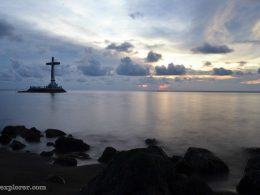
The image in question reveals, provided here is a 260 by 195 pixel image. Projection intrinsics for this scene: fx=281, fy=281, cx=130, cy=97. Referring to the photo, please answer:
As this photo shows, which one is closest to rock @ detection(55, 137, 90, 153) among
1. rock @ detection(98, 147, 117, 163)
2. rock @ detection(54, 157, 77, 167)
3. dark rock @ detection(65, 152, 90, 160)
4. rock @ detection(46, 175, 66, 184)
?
dark rock @ detection(65, 152, 90, 160)

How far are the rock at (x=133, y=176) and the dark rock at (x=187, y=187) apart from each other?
24.8 inches

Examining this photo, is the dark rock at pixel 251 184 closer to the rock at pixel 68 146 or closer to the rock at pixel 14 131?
the rock at pixel 68 146

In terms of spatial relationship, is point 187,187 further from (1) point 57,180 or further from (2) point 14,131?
(2) point 14,131

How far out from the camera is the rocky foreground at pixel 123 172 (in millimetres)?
9117

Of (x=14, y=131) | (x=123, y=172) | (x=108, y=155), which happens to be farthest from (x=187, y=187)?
(x=14, y=131)

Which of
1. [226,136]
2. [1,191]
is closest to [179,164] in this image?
[1,191]

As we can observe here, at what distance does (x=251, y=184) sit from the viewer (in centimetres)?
1433

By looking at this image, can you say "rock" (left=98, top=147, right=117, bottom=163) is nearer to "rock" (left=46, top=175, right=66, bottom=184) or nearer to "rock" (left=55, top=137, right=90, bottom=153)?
"rock" (left=55, top=137, right=90, bottom=153)

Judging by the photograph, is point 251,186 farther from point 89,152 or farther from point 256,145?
point 256,145

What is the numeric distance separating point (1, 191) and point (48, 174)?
400 centimetres

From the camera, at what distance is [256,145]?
3158 cm

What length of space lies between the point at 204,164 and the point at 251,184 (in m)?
A: 4.26

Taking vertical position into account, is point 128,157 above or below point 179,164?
above

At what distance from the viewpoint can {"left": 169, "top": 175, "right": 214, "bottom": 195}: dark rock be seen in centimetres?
1041
